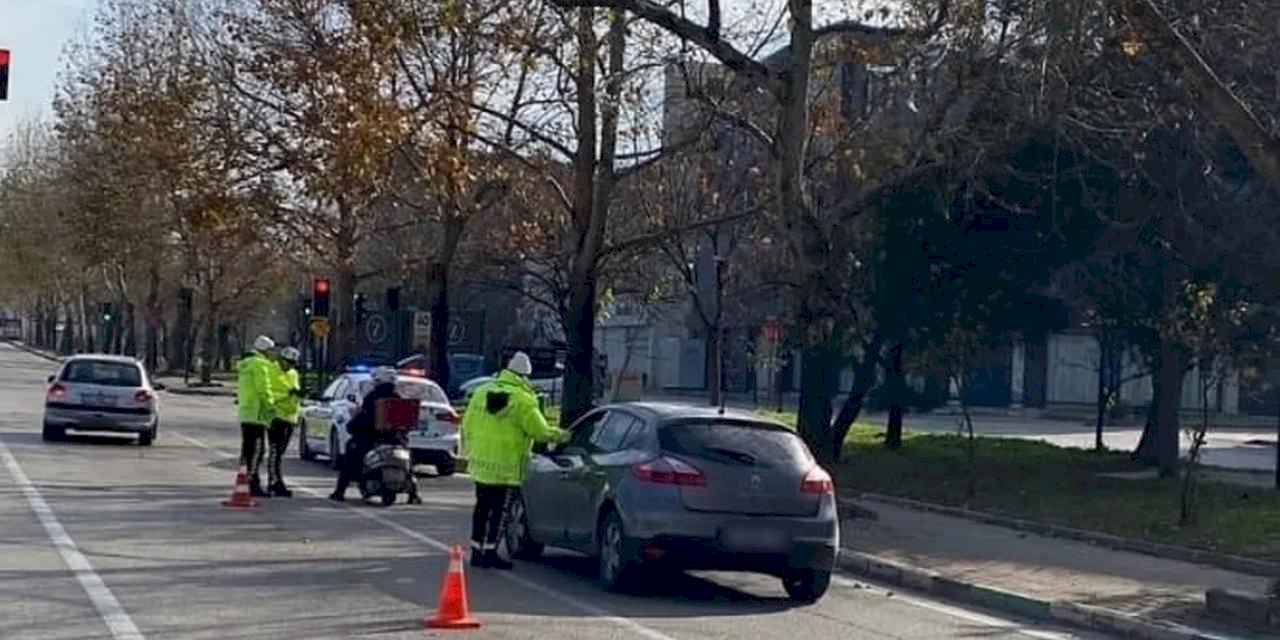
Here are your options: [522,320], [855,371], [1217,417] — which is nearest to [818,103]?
[855,371]

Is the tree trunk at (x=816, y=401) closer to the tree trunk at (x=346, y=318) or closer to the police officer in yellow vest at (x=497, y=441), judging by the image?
the police officer in yellow vest at (x=497, y=441)

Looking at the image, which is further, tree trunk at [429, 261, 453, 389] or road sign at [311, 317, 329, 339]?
road sign at [311, 317, 329, 339]

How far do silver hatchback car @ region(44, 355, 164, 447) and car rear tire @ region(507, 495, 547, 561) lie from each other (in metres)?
17.1

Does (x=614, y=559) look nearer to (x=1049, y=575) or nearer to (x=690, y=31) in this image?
(x=1049, y=575)

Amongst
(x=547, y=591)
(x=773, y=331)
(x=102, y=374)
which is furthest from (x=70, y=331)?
(x=547, y=591)

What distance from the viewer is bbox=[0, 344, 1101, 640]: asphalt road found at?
13.9m

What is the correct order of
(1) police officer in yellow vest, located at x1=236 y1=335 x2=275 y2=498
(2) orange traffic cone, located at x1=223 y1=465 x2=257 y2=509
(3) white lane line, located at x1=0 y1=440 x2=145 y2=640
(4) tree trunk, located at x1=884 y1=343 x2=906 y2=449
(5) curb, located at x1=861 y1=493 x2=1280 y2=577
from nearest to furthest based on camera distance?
1. (3) white lane line, located at x1=0 y1=440 x2=145 y2=640
2. (5) curb, located at x1=861 y1=493 x2=1280 y2=577
3. (2) orange traffic cone, located at x1=223 y1=465 x2=257 y2=509
4. (1) police officer in yellow vest, located at x1=236 y1=335 x2=275 y2=498
5. (4) tree trunk, located at x1=884 y1=343 x2=906 y2=449

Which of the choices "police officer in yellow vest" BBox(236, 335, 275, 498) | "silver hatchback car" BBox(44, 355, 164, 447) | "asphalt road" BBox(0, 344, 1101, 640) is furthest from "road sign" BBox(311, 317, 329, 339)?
"police officer in yellow vest" BBox(236, 335, 275, 498)

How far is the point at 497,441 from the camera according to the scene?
57.5 feet

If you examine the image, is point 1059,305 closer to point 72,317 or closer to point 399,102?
point 399,102

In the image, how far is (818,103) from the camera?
3275cm

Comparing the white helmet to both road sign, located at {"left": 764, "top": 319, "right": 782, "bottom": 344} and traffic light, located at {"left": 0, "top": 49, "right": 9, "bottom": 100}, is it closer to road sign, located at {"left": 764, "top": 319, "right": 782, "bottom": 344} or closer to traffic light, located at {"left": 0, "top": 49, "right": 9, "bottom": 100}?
traffic light, located at {"left": 0, "top": 49, "right": 9, "bottom": 100}

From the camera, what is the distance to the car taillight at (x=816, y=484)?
16.6m

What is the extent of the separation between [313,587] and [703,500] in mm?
3086
